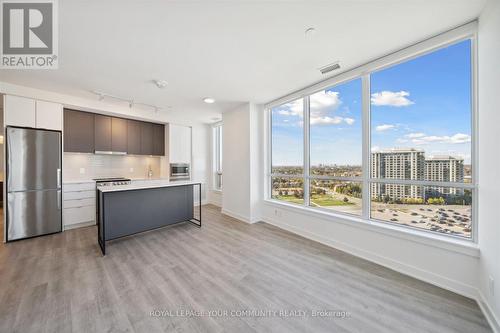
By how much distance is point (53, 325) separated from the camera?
151 cm

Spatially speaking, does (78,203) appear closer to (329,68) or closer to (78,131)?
(78,131)

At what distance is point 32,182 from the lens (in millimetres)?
3283

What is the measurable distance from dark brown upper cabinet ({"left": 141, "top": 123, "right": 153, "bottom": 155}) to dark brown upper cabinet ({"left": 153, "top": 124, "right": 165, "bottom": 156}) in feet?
0.34

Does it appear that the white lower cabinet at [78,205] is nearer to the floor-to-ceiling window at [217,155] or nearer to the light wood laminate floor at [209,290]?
the light wood laminate floor at [209,290]

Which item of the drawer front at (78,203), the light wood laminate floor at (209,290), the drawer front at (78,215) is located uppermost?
the drawer front at (78,203)

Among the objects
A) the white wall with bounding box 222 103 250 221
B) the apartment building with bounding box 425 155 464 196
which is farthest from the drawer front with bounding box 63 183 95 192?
the apartment building with bounding box 425 155 464 196

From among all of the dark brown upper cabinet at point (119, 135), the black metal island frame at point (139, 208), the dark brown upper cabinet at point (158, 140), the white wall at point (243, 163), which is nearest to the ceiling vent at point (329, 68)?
the white wall at point (243, 163)

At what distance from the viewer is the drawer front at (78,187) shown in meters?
3.71

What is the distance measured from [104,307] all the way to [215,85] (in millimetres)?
3220

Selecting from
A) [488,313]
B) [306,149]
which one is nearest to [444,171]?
[488,313]

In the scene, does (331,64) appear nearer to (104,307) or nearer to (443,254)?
(443,254)

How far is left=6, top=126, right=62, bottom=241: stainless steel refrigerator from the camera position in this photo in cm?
311

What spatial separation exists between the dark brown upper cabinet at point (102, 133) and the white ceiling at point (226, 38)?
1123 mm

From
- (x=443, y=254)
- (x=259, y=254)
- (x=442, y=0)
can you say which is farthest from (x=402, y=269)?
(x=442, y=0)
